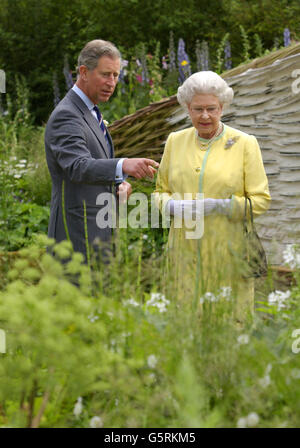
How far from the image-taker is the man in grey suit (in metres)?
2.55

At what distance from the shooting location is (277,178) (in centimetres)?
460

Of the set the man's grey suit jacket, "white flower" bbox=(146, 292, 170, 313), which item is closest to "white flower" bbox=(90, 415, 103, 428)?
"white flower" bbox=(146, 292, 170, 313)

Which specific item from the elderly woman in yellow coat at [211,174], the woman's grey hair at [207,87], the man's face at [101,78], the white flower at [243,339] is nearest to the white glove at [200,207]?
the elderly woman in yellow coat at [211,174]

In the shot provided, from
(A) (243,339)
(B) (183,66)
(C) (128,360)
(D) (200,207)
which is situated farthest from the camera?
(B) (183,66)

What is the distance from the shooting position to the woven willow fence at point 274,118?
4.43 m

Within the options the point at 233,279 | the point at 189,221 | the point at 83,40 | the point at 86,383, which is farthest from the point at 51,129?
the point at 83,40

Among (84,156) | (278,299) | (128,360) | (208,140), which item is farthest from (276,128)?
(128,360)

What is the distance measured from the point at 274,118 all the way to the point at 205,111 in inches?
80.7

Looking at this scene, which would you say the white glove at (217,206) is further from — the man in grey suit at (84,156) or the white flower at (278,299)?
the white flower at (278,299)

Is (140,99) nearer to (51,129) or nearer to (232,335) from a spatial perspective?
(51,129)

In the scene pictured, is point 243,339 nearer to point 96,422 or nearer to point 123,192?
point 96,422

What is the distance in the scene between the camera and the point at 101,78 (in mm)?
2760

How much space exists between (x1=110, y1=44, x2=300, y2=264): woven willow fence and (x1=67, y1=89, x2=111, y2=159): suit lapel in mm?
1996

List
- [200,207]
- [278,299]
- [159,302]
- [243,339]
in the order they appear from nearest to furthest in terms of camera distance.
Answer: [243,339]
[159,302]
[278,299]
[200,207]
